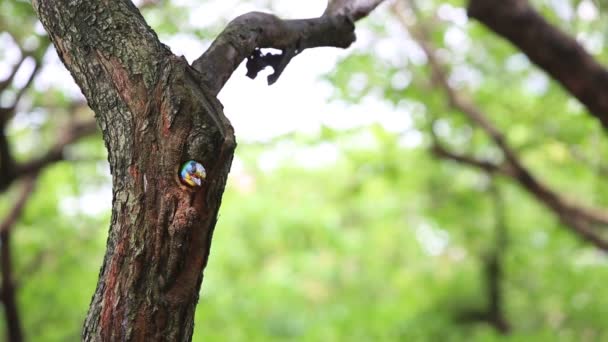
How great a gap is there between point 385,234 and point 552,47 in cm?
653

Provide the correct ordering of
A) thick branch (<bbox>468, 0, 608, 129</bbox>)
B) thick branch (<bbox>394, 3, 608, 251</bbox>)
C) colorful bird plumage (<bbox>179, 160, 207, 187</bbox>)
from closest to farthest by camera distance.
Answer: colorful bird plumage (<bbox>179, 160, 207, 187</bbox>), thick branch (<bbox>468, 0, 608, 129</bbox>), thick branch (<bbox>394, 3, 608, 251</bbox>)

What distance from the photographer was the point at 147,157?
1698 mm

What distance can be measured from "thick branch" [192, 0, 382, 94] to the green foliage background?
3206 mm

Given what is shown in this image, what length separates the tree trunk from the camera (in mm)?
1659

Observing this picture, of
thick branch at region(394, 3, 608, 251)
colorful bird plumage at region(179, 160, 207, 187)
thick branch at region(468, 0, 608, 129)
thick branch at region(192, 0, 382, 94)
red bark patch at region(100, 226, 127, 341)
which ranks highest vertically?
thick branch at region(394, 3, 608, 251)

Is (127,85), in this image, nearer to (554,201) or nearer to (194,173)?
(194,173)

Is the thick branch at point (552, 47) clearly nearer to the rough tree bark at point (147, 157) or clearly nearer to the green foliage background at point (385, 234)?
the rough tree bark at point (147, 157)

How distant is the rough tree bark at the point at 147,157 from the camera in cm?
166

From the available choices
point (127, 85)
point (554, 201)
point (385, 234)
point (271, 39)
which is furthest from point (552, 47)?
point (385, 234)

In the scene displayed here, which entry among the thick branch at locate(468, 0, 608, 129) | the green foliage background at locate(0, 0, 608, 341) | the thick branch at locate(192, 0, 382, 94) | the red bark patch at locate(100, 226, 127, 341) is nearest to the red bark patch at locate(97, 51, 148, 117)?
the thick branch at locate(192, 0, 382, 94)

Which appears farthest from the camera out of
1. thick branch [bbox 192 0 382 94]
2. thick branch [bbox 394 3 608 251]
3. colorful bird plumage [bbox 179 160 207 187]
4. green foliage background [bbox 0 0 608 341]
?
green foliage background [bbox 0 0 608 341]

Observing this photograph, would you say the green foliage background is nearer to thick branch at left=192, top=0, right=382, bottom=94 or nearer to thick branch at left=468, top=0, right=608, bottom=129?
thick branch at left=468, top=0, right=608, bottom=129

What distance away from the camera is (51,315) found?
660 centimetres

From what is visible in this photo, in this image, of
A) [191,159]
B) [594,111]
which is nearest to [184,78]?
[191,159]
